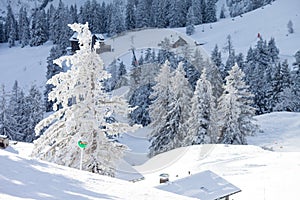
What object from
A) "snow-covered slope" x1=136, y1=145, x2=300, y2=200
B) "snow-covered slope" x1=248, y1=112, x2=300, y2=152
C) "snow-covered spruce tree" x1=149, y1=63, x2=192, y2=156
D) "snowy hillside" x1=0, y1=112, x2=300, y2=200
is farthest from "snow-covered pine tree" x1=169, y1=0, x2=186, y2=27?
"snow-covered slope" x1=136, y1=145, x2=300, y2=200

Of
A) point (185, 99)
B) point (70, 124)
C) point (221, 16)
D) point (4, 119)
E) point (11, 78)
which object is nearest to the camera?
point (70, 124)

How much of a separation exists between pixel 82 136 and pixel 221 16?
76.4m

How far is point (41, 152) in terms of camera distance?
38.1 ft

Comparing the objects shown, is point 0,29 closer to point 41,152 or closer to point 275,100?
point 275,100

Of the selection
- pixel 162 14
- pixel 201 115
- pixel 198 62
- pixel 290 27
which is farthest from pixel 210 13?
pixel 201 115

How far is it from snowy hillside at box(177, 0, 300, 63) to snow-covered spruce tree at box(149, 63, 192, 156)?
3574 centimetres

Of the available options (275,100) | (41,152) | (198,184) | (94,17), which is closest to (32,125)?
(275,100)

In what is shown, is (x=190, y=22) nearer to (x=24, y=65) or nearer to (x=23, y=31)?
(x=23, y=31)

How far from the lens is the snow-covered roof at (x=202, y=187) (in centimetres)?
862

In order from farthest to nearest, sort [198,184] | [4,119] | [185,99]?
1. [4,119]
2. [185,99]
3. [198,184]

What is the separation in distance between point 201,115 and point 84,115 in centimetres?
1209

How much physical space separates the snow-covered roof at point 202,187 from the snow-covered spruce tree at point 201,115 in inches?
489

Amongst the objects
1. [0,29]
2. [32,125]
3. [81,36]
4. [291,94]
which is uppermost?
[0,29]

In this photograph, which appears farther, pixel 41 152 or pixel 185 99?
pixel 185 99
